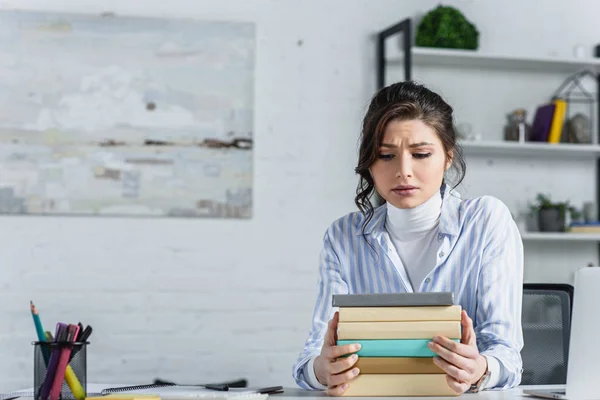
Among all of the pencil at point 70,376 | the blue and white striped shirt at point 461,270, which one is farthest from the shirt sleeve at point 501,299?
the pencil at point 70,376

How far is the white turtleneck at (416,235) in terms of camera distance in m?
1.72

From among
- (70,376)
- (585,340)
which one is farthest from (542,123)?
(70,376)

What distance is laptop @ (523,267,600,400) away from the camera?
4.28ft

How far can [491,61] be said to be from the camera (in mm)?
3531

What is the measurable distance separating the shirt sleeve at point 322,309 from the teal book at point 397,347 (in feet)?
0.73

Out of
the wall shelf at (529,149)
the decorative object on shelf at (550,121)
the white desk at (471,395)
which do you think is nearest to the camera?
the white desk at (471,395)

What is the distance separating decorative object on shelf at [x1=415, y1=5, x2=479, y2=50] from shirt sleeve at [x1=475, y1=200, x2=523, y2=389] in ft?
6.02

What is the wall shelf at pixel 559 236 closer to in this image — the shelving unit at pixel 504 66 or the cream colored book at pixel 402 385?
the shelving unit at pixel 504 66

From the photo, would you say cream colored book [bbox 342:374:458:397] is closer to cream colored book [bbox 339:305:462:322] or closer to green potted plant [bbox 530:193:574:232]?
cream colored book [bbox 339:305:462:322]

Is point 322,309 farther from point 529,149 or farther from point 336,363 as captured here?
point 529,149

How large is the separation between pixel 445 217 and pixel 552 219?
1.92 meters

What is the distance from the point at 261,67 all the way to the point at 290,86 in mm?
150

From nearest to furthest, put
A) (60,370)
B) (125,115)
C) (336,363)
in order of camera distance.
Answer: (60,370)
(336,363)
(125,115)

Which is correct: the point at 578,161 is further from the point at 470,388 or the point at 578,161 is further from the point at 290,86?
the point at 470,388
